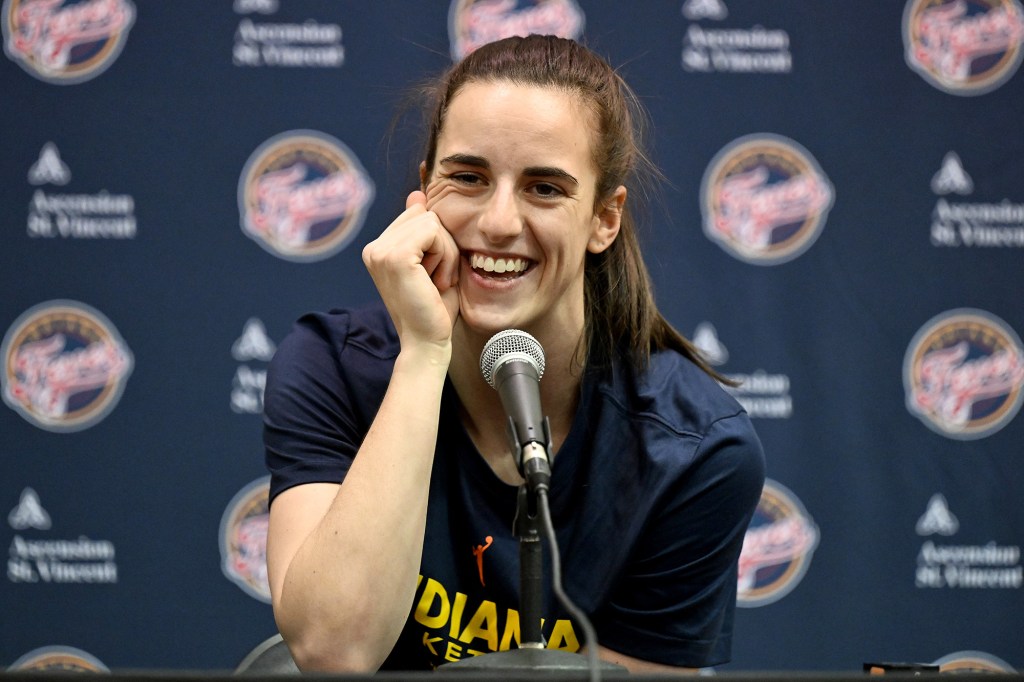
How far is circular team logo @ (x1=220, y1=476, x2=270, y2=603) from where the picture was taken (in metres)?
2.40

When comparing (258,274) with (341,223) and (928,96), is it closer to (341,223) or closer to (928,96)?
(341,223)

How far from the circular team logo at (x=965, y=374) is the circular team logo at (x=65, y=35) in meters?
2.01

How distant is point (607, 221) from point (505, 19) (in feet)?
3.26

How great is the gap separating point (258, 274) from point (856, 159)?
144 cm

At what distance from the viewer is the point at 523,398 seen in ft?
3.34

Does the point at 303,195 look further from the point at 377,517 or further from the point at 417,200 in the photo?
the point at 377,517

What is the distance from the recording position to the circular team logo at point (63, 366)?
2.40m

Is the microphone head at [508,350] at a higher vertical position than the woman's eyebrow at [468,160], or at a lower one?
lower

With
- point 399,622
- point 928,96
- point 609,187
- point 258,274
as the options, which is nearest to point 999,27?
point 928,96

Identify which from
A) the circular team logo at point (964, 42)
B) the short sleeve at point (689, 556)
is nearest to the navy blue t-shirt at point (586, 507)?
the short sleeve at point (689, 556)

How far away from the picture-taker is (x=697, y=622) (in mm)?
1562

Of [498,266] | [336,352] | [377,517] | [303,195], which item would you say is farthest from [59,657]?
[498,266]

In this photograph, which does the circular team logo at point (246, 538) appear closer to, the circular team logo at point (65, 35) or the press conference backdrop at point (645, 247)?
the press conference backdrop at point (645, 247)

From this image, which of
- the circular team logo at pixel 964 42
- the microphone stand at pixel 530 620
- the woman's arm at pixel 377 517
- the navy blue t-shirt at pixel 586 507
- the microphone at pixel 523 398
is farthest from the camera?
the circular team logo at pixel 964 42
